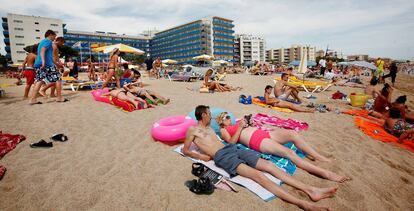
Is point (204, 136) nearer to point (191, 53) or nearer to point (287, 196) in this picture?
point (287, 196)

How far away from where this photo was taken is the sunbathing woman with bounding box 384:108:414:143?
12.6 ft

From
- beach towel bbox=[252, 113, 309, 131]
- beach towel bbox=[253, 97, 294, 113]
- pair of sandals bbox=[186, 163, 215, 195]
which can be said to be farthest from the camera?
beach towel bbox=[253, 97, 294, 113]

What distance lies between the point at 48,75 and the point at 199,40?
7166 cm

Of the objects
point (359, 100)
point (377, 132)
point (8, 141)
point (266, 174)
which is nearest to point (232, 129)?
point (266, 174)

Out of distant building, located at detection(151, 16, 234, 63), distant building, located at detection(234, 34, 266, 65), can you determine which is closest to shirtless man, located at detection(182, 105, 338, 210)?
distant building, located at detection(151, 16, 234, 63)

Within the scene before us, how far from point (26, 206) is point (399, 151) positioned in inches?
192

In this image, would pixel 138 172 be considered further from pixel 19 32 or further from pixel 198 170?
pixel 19 32

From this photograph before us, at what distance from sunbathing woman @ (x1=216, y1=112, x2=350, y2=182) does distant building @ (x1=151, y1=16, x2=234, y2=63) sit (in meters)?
73.4

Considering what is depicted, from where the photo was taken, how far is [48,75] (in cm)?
579

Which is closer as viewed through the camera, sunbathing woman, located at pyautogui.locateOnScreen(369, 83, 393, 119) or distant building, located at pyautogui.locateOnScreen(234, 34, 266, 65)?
sunbathing woman, located at pyautogui.locateOnScreen(369, 83, 393, 119)

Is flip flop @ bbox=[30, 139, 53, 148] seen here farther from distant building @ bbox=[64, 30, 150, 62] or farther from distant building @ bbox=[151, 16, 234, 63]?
distant building @ bbox=[151, 16, 234, 63]

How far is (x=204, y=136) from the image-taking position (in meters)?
2.93

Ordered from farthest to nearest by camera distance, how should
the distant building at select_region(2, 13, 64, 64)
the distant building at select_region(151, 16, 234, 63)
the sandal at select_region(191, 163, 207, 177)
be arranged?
the distant building at select_region(151, 16, 234, 63) → the distant building at select_region(2, 13, 64, 64) → the sandal at select_region(191, 163, 207, 177)

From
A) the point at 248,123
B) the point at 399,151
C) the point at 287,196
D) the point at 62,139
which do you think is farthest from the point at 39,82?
the point at 399,151
